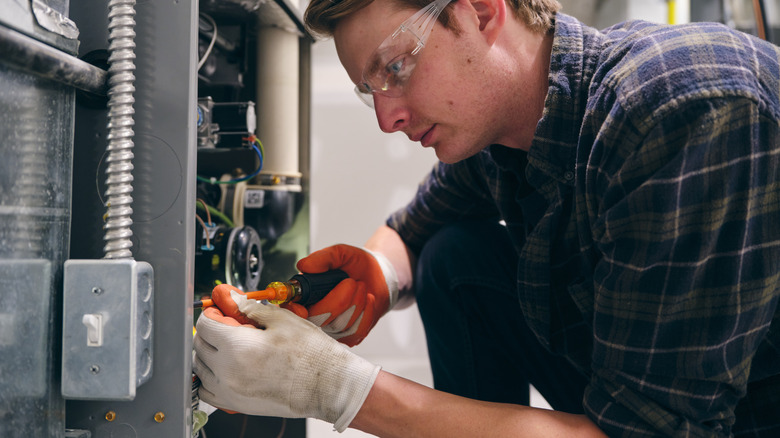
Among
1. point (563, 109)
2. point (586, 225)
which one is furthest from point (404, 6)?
point (586, 225)

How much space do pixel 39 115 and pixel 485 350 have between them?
88cm

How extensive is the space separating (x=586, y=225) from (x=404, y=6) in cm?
42

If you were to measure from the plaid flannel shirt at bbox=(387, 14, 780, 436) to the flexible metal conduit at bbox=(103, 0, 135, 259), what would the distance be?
56 cm

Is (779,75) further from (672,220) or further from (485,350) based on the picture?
(485,350)

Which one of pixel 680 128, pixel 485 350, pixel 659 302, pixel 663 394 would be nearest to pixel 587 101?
pixel 680 128

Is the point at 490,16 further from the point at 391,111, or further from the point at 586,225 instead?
the point at 586,225

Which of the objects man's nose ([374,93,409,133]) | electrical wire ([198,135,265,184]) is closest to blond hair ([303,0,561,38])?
man's nose ([374,93,409,133])

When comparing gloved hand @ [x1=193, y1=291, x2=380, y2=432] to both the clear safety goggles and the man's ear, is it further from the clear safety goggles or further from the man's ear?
the man's ear

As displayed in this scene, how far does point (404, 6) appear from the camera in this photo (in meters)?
0.81

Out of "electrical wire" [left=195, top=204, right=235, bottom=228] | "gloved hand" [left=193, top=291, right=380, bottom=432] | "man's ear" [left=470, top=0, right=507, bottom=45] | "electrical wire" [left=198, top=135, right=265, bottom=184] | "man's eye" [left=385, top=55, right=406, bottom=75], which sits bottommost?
"gloved hand" [left=193, top=291, right=380, bottom=432]

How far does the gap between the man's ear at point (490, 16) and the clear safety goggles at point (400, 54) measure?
0.19 feet

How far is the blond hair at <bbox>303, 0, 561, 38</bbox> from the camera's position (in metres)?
0.82

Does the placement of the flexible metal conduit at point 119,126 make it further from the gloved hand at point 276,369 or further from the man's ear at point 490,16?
the man's ear at point 490,16

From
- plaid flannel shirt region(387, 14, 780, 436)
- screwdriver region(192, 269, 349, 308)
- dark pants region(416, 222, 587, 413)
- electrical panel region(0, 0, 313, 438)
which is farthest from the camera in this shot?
dark pants region(416, 222, 587, 413)
